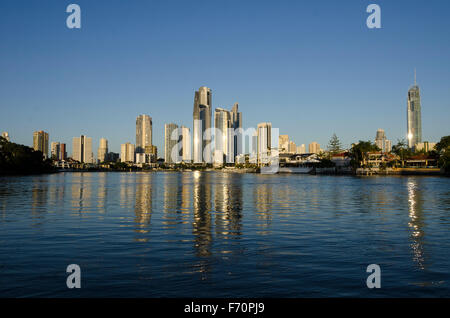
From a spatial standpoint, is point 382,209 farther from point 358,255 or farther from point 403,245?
point 358,255

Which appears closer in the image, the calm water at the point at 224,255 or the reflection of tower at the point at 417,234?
the calm water at the point at 224,255

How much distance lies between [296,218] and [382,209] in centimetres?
1266

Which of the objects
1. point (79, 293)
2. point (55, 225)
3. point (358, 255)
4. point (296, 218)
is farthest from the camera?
point (296, 218)

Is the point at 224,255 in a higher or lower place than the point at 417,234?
higher

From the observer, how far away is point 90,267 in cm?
1642

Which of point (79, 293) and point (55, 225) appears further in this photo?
point (55, 225)

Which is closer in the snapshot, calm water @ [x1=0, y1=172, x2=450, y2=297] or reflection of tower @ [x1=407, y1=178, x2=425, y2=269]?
calm water @ [x1=0, y1=172, x2=450, y2=297]

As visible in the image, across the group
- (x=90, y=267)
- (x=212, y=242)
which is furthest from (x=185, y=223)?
(x=90, y=267)

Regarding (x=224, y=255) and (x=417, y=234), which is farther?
(x=417, y=234)

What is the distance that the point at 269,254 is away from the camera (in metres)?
19.0

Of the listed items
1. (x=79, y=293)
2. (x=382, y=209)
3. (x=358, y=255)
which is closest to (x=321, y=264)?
(x=358, y=255)
